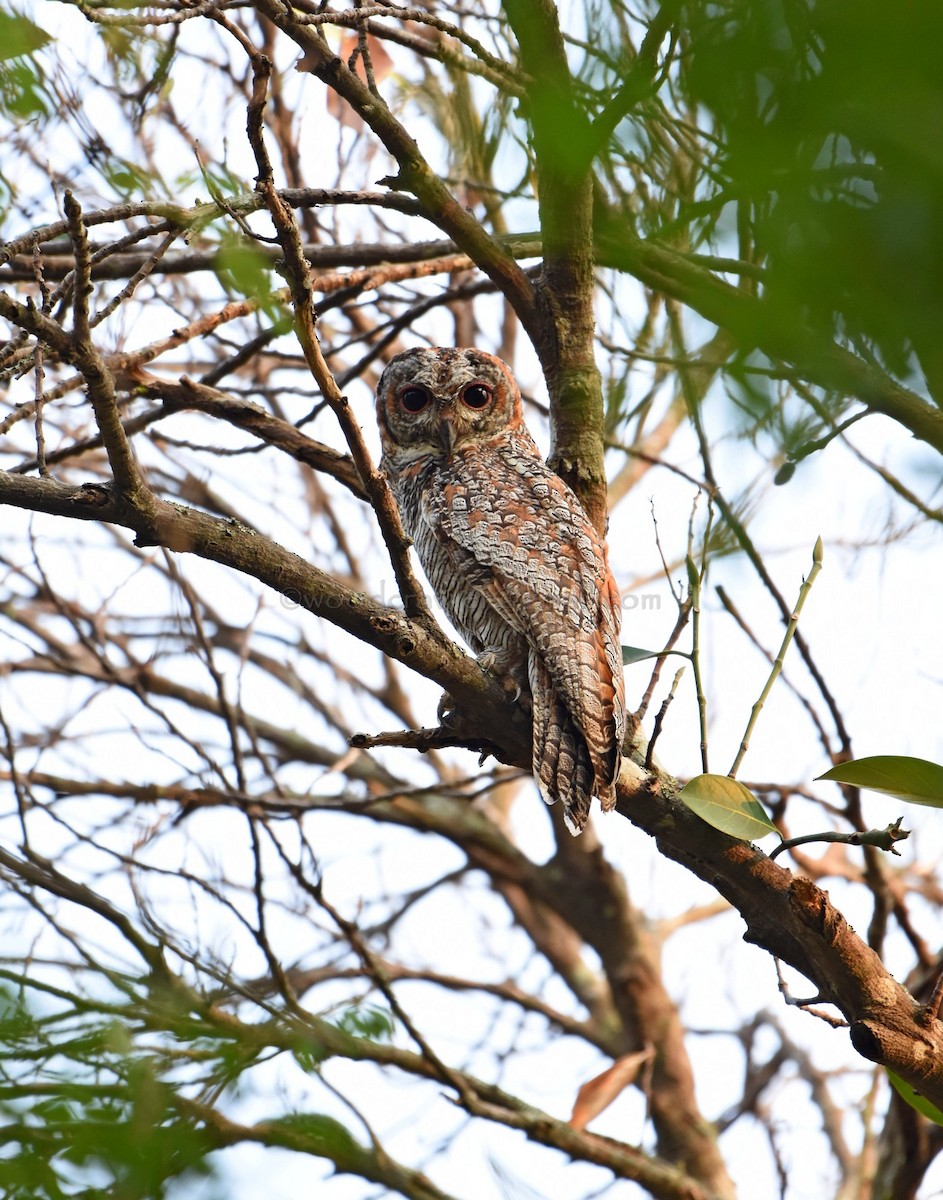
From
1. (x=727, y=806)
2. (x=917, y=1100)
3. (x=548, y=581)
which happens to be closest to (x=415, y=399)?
(x=548, y=581)

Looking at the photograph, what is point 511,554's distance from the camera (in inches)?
134

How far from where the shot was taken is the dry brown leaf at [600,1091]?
173 inches

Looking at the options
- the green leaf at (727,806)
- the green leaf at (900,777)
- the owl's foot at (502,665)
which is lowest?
the green leaf at (900,777)

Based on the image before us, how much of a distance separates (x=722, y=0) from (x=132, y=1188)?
1402mm

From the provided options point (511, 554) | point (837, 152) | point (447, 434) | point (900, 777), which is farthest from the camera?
point (447, 434)

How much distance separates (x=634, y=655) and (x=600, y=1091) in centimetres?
250

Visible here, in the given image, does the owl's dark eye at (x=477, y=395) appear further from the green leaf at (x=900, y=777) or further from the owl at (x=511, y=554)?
the green leaf at (x=900, y=777)

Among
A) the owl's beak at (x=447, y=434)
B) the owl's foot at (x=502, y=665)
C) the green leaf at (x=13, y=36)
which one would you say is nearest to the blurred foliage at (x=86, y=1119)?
the green leaf at (x=13, y=36)

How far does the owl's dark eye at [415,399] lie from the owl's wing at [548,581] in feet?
1.72

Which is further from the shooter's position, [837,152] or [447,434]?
[447,434]

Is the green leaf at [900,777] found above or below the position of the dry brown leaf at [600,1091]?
below

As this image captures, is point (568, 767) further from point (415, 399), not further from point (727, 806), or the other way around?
point (415, 399)

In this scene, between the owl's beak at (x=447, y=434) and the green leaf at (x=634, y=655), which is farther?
the owl's beak at (x=447, y=434)

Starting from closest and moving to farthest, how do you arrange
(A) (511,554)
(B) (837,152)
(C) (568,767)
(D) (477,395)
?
(B) (837,152) → (C) (568,767) → (A) (511,554) → (D) (477,395)
